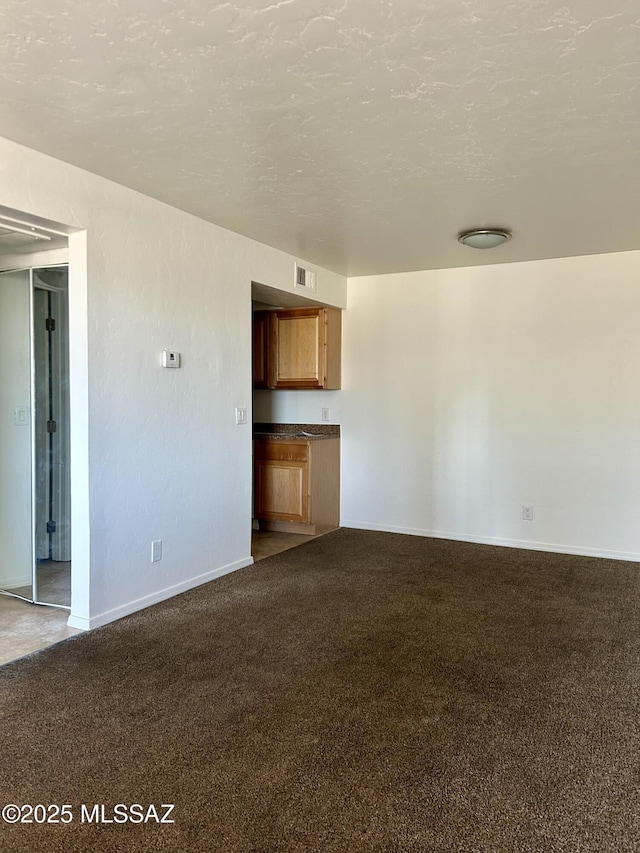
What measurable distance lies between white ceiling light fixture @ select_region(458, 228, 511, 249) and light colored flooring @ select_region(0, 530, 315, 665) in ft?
10.9

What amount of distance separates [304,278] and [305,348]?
2.50ft

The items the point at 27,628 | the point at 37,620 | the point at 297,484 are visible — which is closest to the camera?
the point at 27,628

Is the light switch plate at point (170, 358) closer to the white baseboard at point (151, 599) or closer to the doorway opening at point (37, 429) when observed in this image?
the doorway opening at point (37, 429)

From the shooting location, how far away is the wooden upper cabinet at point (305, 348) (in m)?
5.51

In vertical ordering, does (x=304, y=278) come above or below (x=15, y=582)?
above

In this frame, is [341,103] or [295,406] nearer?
[341,103]

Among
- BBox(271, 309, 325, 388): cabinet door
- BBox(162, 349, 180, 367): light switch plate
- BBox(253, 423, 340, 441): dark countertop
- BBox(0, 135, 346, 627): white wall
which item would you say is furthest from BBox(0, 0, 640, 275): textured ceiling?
BBox(253, 423, 340, 441): dark countertop

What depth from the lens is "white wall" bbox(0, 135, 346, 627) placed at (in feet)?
10.3

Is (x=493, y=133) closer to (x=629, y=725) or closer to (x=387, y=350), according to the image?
(x=629, y=725)

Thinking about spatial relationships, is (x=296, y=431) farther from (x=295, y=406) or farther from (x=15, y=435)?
(x=15, y=435)

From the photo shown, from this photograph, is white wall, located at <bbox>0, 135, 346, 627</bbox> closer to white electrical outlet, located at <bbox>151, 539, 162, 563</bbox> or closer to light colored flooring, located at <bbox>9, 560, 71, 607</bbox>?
white electrical outlet, located at <bbox>151, 539, 162, 563</bbox>

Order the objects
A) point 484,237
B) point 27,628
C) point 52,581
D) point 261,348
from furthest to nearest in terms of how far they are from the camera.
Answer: point 261,348 → point 484,237 → point 52,581 → point 27,628

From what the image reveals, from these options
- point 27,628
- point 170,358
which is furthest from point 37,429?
point 27,628

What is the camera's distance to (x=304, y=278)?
499 centimetres
